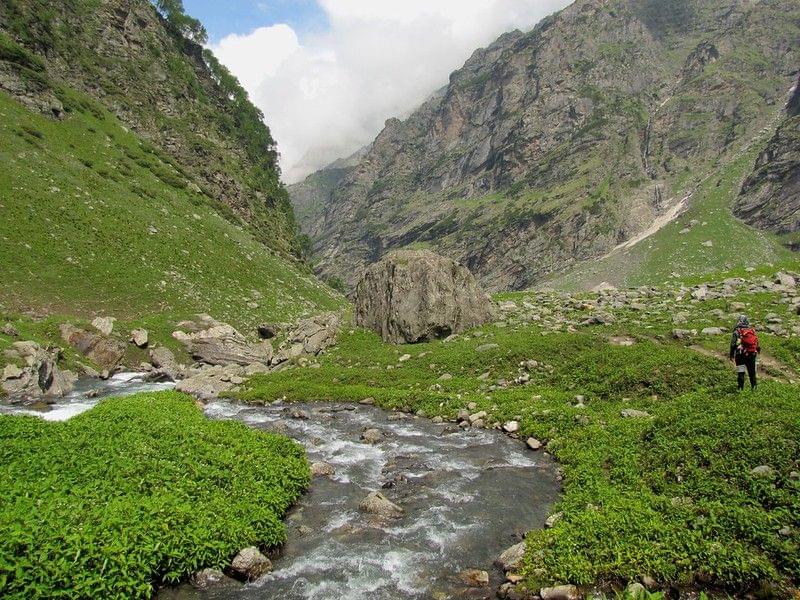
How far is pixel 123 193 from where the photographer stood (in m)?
67.2

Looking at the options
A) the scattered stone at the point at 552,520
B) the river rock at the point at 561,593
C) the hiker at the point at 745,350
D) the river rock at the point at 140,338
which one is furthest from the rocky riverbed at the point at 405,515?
the river rock at the point at 140,338

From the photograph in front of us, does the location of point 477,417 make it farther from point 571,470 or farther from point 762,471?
point 762,471

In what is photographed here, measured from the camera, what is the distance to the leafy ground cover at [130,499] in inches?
373

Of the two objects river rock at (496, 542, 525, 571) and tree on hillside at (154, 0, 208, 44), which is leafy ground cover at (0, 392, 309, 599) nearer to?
river rock at (496, 542, 525, 571)

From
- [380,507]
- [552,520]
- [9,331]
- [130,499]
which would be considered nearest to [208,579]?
[130,499]

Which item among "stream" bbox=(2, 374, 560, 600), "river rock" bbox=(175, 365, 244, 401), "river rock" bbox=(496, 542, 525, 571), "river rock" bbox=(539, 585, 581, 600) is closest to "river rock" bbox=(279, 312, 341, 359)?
"river rock" bbox=(175, 365, 244, 401)

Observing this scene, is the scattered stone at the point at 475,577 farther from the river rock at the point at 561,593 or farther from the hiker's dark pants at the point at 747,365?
the hiker's dark pants at the point at 747,365

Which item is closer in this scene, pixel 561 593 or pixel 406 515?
pixel 561 593

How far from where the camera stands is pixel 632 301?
1494 inches

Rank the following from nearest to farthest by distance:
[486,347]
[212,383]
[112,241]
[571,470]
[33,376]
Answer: [571,470] → [33,376] → [486,347] → [212,383] → [112,241]

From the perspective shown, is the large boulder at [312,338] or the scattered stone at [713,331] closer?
the scattered stone at [713,331]

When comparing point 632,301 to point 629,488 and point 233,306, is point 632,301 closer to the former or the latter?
point 629,488

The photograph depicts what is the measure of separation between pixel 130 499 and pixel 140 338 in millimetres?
37011

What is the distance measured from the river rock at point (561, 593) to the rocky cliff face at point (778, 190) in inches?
8192
